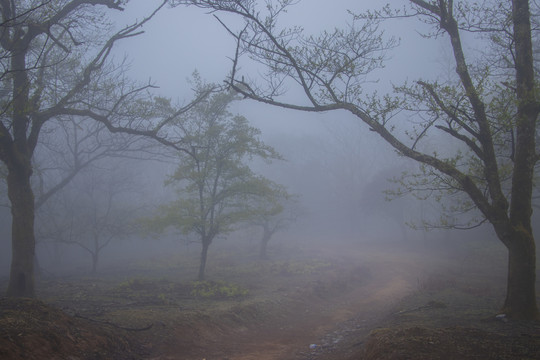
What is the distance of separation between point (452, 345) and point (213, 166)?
1203cm

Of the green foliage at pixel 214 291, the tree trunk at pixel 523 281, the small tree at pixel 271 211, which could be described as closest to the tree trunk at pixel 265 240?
the small tree at pixel 271 211

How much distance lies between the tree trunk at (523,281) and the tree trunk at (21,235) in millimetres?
12409

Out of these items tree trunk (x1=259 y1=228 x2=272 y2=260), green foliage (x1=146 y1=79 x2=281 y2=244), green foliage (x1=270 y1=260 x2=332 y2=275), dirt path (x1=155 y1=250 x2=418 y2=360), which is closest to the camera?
dirt path (x1=155 y1=250 x2=418 y2=360)

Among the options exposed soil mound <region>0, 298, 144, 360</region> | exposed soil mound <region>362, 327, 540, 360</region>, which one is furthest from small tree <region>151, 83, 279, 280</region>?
exposed soil mound <region>362, 327, 540, 360</region>

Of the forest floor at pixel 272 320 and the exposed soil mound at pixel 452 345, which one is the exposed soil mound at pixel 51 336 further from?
the exposed soil mound at pixel 452 345

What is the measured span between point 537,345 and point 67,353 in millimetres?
7165

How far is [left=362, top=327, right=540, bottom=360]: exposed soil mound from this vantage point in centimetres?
459

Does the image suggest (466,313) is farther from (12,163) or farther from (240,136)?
(12,163)

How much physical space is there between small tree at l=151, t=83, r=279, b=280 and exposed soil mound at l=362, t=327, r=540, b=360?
10.4 m

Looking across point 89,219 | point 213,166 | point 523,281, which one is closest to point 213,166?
point 213,166

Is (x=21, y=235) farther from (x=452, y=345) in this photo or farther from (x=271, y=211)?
(x=271, y=211)

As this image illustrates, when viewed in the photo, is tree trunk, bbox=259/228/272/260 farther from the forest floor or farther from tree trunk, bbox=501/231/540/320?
tree trunk, bbox=501/231/540/320

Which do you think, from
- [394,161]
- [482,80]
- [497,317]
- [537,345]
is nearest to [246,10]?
[482,80]

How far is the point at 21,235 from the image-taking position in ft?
32.0
